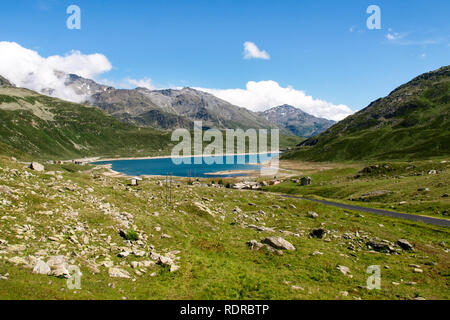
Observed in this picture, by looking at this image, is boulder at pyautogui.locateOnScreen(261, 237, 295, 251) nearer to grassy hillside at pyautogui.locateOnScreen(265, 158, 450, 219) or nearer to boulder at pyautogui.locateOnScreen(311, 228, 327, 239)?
boulder at pyautogui.locateOnScreen(311, 228, 327, 239)

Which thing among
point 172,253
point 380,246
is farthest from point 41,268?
point 380,246

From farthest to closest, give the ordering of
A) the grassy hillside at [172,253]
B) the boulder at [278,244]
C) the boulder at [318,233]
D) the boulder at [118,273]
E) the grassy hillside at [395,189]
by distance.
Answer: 1. the grassy hillside at [395,189]
2. the boulder at [318,233]
3. the boulder at [278,244]
4. the boulder at [118,273]
5. the grassy hillside at [172,253]

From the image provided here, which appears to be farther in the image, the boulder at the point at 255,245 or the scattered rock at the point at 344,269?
the boulder at the point at 255,245

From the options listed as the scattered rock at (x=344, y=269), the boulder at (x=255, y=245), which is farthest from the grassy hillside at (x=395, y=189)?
the boulder at (x=255, y=245)

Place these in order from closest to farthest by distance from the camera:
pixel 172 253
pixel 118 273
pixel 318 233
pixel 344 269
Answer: pixel 118 273 → pixel 344 269 → pixel 172 253 → pixel 318 233

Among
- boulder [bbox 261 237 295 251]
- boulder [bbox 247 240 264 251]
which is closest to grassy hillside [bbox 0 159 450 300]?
boulder [bbox 247 240 264 251]

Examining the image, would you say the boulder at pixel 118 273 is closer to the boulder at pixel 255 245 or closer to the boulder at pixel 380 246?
the boulder at pixel 255 245

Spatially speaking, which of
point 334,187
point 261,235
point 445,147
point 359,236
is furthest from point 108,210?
point 445,147

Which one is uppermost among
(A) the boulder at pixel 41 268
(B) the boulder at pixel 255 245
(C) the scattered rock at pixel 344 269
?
(A) the boulder at pixel 41 268

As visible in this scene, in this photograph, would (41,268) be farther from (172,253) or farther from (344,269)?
(344,269)

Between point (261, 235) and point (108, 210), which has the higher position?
point (108, 210)

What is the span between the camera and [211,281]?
20.0 metres
